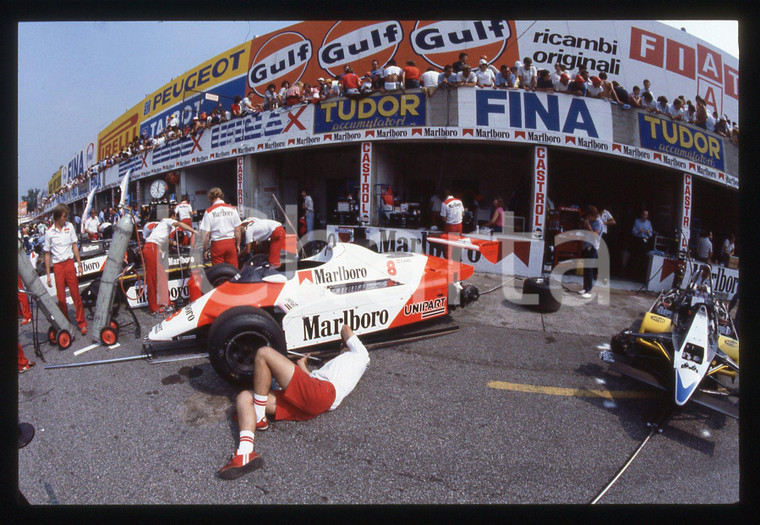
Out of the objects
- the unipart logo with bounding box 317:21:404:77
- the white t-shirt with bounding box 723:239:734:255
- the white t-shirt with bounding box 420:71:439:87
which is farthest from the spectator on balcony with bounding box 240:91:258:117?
the white t-shirt with bounding box 723:239:734:255

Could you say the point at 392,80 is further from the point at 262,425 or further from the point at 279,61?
the point at 262,425

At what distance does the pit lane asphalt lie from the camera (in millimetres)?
2318

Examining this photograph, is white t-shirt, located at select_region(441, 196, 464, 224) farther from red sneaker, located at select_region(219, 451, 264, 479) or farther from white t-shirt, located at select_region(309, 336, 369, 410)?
red sneaker, located at select_region(219, 451, 264, 479)

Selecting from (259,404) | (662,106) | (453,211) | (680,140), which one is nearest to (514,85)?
(453,211)

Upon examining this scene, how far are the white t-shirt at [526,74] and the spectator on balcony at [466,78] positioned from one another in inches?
48.6

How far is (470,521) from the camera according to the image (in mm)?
1441

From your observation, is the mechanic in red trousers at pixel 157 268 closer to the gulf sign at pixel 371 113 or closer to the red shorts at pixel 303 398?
the red shorts at pixel 303 398

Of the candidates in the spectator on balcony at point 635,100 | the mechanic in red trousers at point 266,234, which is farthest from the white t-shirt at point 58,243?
the spectator on balcony at point 635,100

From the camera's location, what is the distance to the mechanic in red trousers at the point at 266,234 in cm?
678

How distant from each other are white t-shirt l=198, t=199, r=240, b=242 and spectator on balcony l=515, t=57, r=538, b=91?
791 cm

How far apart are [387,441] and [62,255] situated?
535cm

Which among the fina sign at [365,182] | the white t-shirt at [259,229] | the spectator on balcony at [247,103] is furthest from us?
the spectator on balcony at [247,103]

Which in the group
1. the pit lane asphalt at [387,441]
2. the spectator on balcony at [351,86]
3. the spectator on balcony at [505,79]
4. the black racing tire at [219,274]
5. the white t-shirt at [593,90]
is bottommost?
the pit lane asphalt at [387,441]

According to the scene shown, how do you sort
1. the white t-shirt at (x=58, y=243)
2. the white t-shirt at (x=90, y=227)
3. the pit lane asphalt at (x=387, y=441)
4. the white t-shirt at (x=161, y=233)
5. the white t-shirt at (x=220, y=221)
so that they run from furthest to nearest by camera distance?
1. the white t-shirt at (x=90, y=227)
2. the white t-shirt at (x=220, y=221)
3. the white t-shirt at (x=161, y=233)
4. the white t-shirt at (x=58, y=243)
5. the pit lane asphalt at (x=387, y=441)
